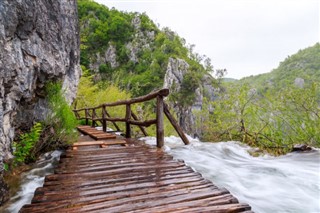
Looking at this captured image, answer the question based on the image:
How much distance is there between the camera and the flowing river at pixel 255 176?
9.21 ft

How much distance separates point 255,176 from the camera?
368 centimetres

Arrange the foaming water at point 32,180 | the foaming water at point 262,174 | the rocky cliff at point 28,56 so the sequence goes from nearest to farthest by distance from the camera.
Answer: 1. the foaming water at point 32,180
2. the rocky cliff at point 28,56
3. the foaming water at point 262,174

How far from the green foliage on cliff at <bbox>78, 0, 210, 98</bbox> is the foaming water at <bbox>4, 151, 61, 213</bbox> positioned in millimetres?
22903

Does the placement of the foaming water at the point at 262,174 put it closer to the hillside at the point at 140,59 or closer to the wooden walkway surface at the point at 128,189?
the wooden walkway surface at the point at 128,189

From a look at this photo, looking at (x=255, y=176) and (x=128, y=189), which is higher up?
(x=128, y=189)

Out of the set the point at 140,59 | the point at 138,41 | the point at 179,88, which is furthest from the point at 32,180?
the point at 138,41

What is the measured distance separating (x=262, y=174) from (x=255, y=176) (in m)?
0.16

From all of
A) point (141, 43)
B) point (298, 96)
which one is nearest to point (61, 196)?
point (298, 96)

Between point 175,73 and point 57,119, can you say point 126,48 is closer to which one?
point 175,73

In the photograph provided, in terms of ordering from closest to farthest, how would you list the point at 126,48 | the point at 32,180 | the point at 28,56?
the point at 32,180 → the point at 28,56 → the point at 126,48

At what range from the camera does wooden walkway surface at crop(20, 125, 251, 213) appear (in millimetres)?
1910

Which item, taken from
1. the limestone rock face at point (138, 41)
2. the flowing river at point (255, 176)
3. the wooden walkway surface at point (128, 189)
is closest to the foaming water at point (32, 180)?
the flowing river at point (255, 176)

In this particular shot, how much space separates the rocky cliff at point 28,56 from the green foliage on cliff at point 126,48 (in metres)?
22.0

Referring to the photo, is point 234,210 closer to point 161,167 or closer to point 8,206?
point 161,167
